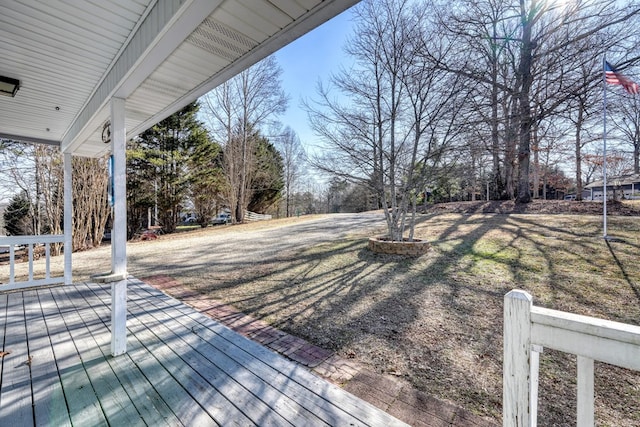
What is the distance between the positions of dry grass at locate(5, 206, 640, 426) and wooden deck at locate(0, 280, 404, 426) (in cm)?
67

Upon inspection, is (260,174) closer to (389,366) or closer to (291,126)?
(291,126)

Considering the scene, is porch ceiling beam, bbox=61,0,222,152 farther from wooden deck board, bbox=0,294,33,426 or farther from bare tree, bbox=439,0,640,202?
bare tree, bbox=439,0,640,202

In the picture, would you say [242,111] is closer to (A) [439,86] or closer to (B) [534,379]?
(A) [439,86]

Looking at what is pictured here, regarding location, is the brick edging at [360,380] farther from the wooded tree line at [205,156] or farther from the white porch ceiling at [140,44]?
the wooded tree line at [205,156]

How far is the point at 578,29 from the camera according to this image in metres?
6.93

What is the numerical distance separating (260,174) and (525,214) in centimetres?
1443

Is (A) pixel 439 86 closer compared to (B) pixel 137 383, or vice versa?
(B) pixel 137 383

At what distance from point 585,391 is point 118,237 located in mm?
2956

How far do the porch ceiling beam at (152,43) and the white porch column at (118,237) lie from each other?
0.26m

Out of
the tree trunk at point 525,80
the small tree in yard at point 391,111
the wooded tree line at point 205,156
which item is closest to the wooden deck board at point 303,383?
the small tree in yard at point 391,111

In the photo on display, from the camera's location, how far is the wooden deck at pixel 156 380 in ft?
5.47

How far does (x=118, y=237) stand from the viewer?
2.34m

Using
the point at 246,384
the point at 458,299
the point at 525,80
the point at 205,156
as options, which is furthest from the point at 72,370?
the point at 205,156

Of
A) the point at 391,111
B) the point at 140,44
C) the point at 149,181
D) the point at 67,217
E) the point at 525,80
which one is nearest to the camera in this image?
the point at 140,44
